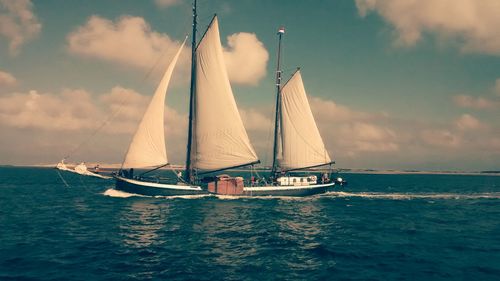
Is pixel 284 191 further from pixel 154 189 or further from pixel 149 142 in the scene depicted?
pixel 149 142

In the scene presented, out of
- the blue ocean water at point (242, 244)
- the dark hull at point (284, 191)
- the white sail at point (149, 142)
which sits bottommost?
the blue ocean water at point (242, 244)

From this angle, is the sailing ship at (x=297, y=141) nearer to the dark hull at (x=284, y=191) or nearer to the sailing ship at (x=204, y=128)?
the dark hull at (x=284, y=191)

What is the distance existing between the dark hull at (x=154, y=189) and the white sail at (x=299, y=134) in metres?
15.6

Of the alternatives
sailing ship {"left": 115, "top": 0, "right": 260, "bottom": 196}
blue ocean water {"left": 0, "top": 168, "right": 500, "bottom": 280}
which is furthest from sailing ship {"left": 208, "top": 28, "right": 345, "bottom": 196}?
blue ocean water {"left": 0, "top": 168, "right": 500, "bottom": 280}

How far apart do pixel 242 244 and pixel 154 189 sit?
23974 millimetres

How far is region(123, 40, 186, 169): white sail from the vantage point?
1617 inches

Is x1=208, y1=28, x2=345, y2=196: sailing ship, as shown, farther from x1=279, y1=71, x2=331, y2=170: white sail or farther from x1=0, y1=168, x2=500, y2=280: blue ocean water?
x1=0, y1=168, x2=500, y2=280: blue ocean water

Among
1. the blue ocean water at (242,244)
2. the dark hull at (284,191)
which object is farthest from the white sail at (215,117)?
the blue ocean water at (242,244)

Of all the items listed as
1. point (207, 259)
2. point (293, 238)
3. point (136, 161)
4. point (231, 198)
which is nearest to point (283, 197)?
point (231, 198)

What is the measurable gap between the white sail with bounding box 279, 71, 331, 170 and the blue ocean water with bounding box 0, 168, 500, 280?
1490cm

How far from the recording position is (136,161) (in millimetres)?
41156

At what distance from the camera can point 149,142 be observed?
41062 millimetres

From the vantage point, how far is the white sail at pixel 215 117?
143ft

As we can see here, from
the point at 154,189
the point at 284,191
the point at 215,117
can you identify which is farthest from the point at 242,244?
the point at 284,191
